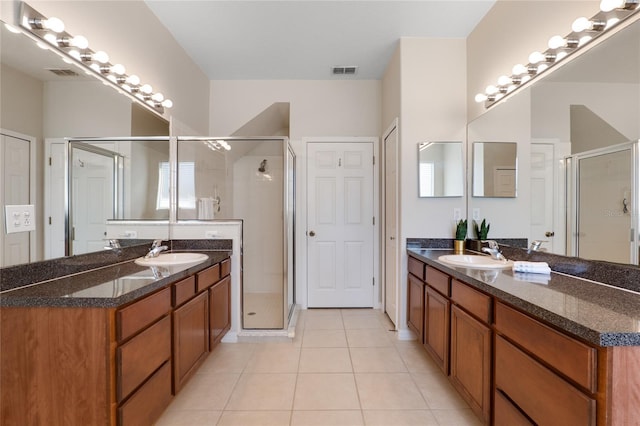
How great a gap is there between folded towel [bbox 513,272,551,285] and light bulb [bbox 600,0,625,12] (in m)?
1.31

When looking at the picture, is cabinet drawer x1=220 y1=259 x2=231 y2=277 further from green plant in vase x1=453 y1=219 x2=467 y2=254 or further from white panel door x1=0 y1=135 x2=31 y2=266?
green plant in vase x1=453 y1=219 x2=467 y2=254

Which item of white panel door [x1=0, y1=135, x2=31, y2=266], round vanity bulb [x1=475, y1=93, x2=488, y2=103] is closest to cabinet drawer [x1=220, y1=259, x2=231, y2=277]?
white panel door [x1=0, y1=135, x2=31, y2=266]

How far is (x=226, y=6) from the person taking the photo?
2.22 m

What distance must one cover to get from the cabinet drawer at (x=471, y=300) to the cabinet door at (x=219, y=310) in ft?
5.51

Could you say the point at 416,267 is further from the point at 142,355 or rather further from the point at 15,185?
the point at 15,185

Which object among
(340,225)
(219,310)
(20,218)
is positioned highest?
(20,218)

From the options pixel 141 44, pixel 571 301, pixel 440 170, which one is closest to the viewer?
pixel 571 301

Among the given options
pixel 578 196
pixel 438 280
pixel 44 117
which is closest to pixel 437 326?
pixel 438 280

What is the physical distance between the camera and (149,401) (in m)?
1.33

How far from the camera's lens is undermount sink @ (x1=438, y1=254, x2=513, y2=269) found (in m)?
1.79

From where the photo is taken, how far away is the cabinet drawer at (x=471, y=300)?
4.56 ft

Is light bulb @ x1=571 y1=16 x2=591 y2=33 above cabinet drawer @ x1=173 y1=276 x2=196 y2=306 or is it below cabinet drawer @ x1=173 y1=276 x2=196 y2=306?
above

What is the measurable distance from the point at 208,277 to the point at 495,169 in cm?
241

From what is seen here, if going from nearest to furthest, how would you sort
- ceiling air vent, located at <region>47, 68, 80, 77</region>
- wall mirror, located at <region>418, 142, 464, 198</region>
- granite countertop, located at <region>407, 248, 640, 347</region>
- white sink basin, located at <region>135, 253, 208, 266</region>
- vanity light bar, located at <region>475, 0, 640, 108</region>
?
granite countertop, located at <region>407, 248, 640, 347</region>
vanity light bar, located at <region>475, 0, 640, 108</region>
ceiling air vent, located at <region>47, 68, 80, 77</region>
white sink basin, located at <region>135, 253, 208, 266</region>
wall mirror, located at <region>418, 142, 464, 198</region>
